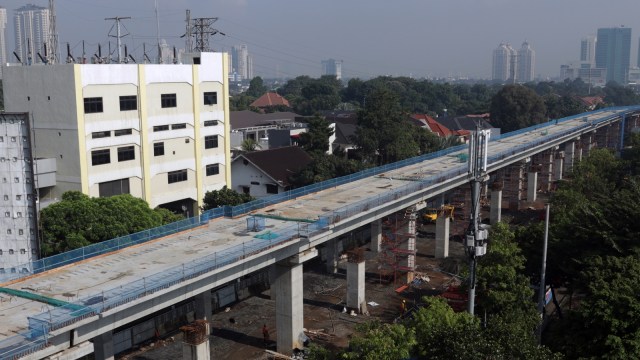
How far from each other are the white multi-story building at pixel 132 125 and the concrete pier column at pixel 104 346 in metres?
18.0

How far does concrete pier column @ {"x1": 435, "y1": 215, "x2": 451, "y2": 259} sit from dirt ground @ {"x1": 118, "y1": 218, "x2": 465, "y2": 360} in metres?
0.70

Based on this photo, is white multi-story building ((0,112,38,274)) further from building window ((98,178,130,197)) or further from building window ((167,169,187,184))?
building window ((167,169,187,184))

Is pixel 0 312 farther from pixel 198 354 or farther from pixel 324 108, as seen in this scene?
pixel 324 108

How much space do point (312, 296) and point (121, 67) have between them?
22071 millimetres

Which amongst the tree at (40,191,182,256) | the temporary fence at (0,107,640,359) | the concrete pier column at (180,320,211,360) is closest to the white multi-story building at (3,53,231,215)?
the tree at (40,191,182,256)

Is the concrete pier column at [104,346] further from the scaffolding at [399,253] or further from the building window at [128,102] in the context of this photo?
the building window at [128,102]

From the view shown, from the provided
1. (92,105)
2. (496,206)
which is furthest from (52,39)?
(496,206)

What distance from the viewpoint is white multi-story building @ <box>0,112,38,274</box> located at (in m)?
32.4

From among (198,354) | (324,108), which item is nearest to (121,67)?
(198,354)

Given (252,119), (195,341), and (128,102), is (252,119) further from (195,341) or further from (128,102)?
(195,341)

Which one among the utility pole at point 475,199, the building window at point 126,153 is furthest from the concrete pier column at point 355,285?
the building window at point 126,153

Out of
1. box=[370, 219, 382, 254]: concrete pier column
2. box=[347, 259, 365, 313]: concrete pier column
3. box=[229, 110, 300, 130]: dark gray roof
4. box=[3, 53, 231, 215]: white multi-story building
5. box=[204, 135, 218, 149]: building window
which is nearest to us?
box=[347, 259, 365, 313]: concrete pier column

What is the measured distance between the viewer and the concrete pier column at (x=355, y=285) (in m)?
35.9

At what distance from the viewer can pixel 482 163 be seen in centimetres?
2203
